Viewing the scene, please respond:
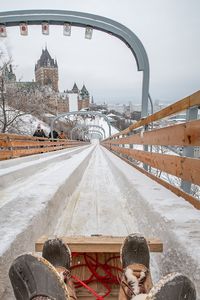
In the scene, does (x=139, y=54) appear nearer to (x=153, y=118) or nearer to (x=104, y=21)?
(x=104, y=21)

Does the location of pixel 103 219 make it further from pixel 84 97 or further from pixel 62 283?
pixel 84 97

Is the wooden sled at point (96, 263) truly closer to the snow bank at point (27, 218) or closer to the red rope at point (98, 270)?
the red rope at point (98, 270)

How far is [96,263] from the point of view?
1398 millimetres

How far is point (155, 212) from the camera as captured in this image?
1723 mm

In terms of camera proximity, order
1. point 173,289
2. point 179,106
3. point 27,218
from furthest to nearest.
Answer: point 179,106 → point 27,218 → point 173,289

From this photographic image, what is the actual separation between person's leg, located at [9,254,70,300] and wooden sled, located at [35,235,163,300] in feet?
1.37

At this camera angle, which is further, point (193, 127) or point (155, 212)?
point (193, 127)

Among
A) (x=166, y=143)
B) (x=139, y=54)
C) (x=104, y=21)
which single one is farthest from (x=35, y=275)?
(x=104, y=21)

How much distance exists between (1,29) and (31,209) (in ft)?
25.4

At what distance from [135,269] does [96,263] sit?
1.24 ft

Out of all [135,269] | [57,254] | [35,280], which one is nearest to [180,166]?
[135,269]

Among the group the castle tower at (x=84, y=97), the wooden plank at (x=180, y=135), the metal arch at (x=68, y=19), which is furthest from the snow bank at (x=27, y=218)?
the castle tower at (x=84, y=97)

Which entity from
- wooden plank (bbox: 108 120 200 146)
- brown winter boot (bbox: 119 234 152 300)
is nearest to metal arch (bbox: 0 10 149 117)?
wooden plank (bbox: 108 120 200 146)

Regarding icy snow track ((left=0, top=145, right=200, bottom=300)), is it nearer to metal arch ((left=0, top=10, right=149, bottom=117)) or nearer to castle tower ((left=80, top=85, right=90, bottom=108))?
metal arch ((left=0, top=10, right=149, bottom=117))
